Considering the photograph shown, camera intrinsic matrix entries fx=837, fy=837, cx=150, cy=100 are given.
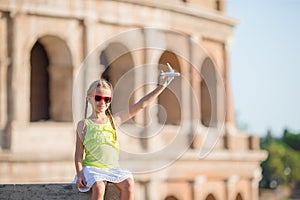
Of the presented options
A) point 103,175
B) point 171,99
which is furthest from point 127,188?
point 171,99

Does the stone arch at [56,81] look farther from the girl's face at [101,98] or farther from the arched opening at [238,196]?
the girl's face at [101,98]

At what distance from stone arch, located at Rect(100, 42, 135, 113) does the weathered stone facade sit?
0.09ft


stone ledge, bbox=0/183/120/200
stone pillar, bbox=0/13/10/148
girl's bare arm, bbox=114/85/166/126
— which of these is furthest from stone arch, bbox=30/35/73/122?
girl's bare arm, bbox=114/85/166/126

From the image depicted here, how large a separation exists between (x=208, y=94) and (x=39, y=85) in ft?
16.7

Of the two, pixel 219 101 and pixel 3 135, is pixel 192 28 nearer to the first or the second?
pixel 219 101

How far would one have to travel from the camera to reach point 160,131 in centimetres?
1919

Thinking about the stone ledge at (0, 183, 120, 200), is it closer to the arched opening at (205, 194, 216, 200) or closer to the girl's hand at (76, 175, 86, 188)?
the girl's hand at (76, 175, 86, 188)

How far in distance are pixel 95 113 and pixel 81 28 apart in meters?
11.4

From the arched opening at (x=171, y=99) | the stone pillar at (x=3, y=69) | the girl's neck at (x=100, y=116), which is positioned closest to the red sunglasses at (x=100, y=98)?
the girl's neck at (x=100, y=116)

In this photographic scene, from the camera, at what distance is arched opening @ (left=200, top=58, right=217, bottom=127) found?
21.5m

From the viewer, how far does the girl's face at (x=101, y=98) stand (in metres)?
6.69

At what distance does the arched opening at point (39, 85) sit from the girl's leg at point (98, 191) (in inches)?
486

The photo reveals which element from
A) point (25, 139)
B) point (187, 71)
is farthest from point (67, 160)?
point (187, 71)

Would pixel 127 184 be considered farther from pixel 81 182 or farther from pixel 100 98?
pixel 100 98
